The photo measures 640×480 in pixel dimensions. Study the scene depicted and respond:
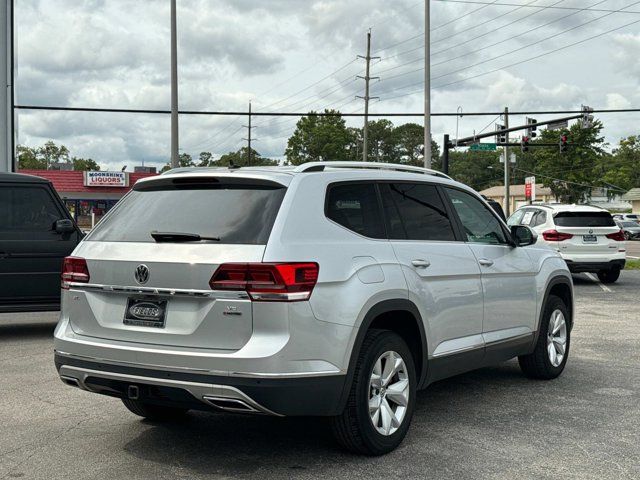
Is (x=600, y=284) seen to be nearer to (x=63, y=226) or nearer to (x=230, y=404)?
(x=63, y=226)

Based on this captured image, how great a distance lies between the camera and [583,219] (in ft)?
54.9

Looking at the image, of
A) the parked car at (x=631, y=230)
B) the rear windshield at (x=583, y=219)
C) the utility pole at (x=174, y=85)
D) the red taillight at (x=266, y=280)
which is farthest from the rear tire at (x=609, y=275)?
the parked car at (x=631, y=230)

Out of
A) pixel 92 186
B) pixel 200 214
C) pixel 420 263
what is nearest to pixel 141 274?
pixel 200 214

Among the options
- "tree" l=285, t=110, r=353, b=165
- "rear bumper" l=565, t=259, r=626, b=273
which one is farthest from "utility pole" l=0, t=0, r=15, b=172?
"tree" l=285, t=110, r=353, b=165

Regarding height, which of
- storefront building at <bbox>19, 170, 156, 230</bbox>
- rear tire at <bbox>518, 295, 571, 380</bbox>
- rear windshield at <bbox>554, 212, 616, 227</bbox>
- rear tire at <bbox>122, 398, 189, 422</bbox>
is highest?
storefront building at <bbox>19, 170, 156, 230</bbox>

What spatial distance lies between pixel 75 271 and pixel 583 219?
45.9 ft

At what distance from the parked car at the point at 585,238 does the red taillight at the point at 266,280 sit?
43.0ft

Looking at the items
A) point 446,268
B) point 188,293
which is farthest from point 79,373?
point 446,268

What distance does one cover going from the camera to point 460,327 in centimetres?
559

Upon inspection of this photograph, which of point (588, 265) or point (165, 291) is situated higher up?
point (165, 291)

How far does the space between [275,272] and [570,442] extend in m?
2.47

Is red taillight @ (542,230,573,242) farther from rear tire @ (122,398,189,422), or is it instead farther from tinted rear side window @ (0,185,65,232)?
rear tire @ (122,398,189,422)

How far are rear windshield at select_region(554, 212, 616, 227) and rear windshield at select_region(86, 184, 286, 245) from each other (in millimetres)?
13332

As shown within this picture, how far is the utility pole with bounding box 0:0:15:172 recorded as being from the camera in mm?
18953
